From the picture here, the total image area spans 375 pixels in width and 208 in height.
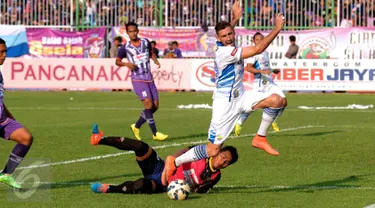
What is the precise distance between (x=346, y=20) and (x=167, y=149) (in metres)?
24.0

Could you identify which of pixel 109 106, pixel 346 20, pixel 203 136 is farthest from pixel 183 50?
pixel 203 136

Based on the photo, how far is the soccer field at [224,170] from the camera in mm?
11812

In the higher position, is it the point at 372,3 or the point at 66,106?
the point at 372,3

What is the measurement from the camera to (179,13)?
4194cm

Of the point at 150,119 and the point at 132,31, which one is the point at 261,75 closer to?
the point at 150,119

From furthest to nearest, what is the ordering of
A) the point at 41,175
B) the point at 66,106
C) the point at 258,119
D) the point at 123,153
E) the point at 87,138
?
the point at 66,106
the point at 258,119
the point at 87,138
the point at 123,153
the point at 41,175

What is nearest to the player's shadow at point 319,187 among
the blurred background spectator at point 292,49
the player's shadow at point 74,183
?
the player's shadow at point 74,183

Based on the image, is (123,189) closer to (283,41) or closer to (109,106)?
(109,106)

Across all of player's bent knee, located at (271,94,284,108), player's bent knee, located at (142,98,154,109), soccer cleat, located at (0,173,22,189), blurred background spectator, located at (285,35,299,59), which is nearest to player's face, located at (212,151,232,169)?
soccer cleat, located at (0,173,22,189)

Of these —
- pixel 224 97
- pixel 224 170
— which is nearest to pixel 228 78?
pixel 224 97

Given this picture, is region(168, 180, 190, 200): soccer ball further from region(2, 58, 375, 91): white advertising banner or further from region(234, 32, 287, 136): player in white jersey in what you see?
region(2, 58, 375, 91): white advertising banner

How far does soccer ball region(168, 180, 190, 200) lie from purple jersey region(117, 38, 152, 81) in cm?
916

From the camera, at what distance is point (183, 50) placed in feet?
135

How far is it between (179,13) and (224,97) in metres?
29.3
